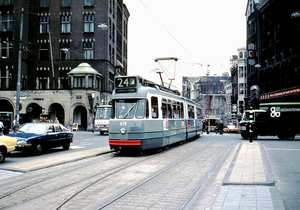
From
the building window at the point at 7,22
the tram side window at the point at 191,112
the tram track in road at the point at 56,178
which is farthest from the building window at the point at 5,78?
the tram track in road at the point at 56,178

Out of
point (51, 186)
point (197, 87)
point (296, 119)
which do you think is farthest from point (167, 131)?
point (197, 87)

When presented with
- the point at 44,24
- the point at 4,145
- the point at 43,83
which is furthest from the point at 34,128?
the point at 44,24

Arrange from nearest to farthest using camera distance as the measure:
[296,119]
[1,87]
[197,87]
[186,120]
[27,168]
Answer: [27,168] → [186,120] → [296,119] → [1,87] → [197,87]

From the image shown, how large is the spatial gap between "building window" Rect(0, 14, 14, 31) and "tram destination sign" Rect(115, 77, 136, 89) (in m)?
38.7

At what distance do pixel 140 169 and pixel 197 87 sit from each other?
93.5m

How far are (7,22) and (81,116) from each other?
17.4 meters

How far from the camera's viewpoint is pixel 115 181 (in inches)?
346

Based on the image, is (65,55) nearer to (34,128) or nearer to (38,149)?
(34,128)

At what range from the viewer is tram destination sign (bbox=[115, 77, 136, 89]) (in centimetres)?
1470

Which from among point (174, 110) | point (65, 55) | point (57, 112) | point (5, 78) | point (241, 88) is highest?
point (65, 55)

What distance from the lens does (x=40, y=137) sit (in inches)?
599

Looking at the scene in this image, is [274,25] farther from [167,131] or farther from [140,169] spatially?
[140,169]

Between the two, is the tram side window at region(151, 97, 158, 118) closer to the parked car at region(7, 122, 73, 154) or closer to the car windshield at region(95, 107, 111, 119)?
the parked car at region(7, 122, 73, 154)

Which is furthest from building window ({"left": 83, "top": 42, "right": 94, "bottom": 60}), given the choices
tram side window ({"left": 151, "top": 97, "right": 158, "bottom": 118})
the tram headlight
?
the tram headlight
